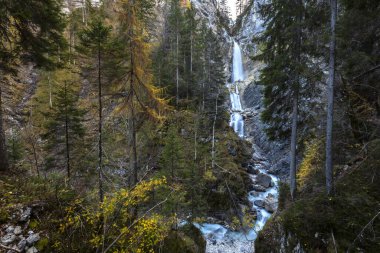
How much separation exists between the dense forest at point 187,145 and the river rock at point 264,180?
0.09m

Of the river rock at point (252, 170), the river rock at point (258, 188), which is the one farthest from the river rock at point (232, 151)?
the river rock at point (258, 188)

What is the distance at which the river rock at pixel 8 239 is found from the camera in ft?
13.2

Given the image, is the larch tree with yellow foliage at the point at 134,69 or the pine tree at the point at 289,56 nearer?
the larch tree with yellow foliage at the point at 134,69

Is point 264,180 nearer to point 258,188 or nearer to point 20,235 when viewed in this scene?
point 258,188

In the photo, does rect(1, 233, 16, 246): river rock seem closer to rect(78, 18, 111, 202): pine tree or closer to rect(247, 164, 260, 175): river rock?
rect(78, 18, 111, 202): pine tree

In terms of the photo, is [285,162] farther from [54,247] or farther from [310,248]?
[54,247]

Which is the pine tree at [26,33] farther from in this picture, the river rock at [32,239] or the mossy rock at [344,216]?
the mossy rock at [344,216]

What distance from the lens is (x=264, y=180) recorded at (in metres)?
21.1

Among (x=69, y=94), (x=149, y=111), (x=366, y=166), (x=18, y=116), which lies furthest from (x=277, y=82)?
(x=18, y=116)

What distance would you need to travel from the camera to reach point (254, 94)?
37688 millimetres

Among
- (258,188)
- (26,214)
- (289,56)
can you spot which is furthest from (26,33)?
(258,188)

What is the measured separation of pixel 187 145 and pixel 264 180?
27.7 feet

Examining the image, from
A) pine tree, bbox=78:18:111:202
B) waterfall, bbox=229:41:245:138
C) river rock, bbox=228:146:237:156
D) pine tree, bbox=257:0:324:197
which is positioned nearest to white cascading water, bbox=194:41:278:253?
river rock, bbox=228:146:237:156

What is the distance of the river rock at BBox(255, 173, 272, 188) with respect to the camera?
20.9 metres
